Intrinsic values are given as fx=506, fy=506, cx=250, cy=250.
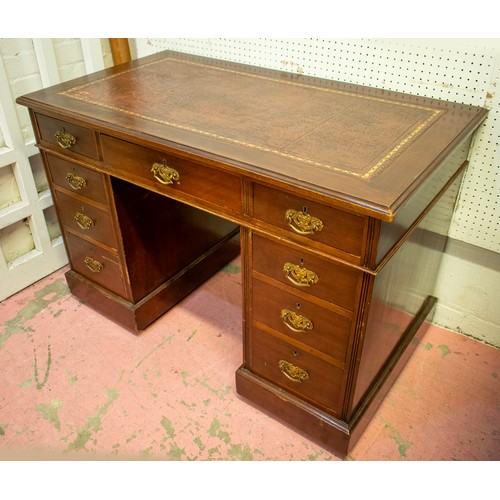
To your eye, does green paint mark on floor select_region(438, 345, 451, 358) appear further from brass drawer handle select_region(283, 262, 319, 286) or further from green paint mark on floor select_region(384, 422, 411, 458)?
brass drawer handle select_region(283, 262, 319, 286)

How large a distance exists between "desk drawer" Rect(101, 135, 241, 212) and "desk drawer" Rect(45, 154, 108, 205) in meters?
0.14

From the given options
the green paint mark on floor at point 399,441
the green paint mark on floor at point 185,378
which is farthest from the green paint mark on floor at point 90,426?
the green paint mark on floor at point 399,441

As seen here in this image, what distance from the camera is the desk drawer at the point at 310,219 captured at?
122 centimetres

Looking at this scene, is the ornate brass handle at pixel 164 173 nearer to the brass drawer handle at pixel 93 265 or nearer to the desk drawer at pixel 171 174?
the desk drawer at pixel 171 174

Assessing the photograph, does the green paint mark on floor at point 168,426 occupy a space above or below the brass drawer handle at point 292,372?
below

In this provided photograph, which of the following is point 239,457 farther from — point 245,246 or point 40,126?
point 40,126

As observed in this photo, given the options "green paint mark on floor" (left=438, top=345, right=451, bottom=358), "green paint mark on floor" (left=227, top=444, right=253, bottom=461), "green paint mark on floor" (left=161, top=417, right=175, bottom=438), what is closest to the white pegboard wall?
"green paint mark on floor" (left=438, top=345, right=451, bottom=358)

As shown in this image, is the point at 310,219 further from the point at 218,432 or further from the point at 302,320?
the point at 218,432

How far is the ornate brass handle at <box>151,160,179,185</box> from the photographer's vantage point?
1.52 metres

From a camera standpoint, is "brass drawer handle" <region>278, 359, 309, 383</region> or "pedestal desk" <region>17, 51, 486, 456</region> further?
"brass drawer handle" <region>278, 359, 309, 383</region>

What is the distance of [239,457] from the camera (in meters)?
1.66

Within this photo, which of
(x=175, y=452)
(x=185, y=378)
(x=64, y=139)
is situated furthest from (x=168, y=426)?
(x=64, y=139)

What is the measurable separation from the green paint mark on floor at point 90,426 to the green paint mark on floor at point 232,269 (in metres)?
0.84

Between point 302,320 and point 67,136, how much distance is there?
40.7 inches
